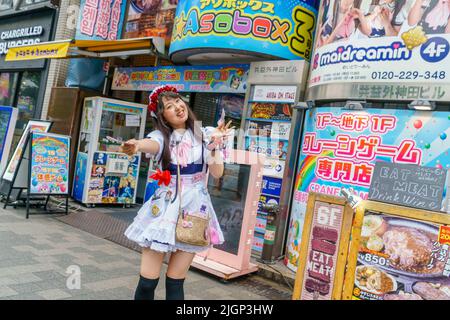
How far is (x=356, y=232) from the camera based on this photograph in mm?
2893

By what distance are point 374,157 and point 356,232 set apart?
2.20 metres

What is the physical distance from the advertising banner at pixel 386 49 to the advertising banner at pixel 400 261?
233 centimetres

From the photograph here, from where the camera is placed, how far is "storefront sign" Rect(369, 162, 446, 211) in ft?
9.38

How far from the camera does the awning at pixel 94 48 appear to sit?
780 centimetres

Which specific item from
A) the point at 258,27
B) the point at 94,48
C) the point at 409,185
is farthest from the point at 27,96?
the point at 409,185

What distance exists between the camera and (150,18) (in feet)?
31.7

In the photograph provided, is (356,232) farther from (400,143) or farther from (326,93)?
(326,93)

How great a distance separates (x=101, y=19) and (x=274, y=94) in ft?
19.4

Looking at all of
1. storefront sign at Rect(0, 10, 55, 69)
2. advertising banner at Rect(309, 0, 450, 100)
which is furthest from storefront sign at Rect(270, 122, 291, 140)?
storefront sign at Rect(0, 10, 55, 69)

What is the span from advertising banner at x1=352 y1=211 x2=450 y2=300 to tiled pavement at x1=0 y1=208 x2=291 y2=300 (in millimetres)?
2024

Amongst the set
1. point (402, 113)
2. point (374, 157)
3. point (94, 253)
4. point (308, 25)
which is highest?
point (308, 25)

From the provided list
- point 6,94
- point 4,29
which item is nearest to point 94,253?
point 6,94

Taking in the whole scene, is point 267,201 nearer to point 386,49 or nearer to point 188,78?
point 386,49
